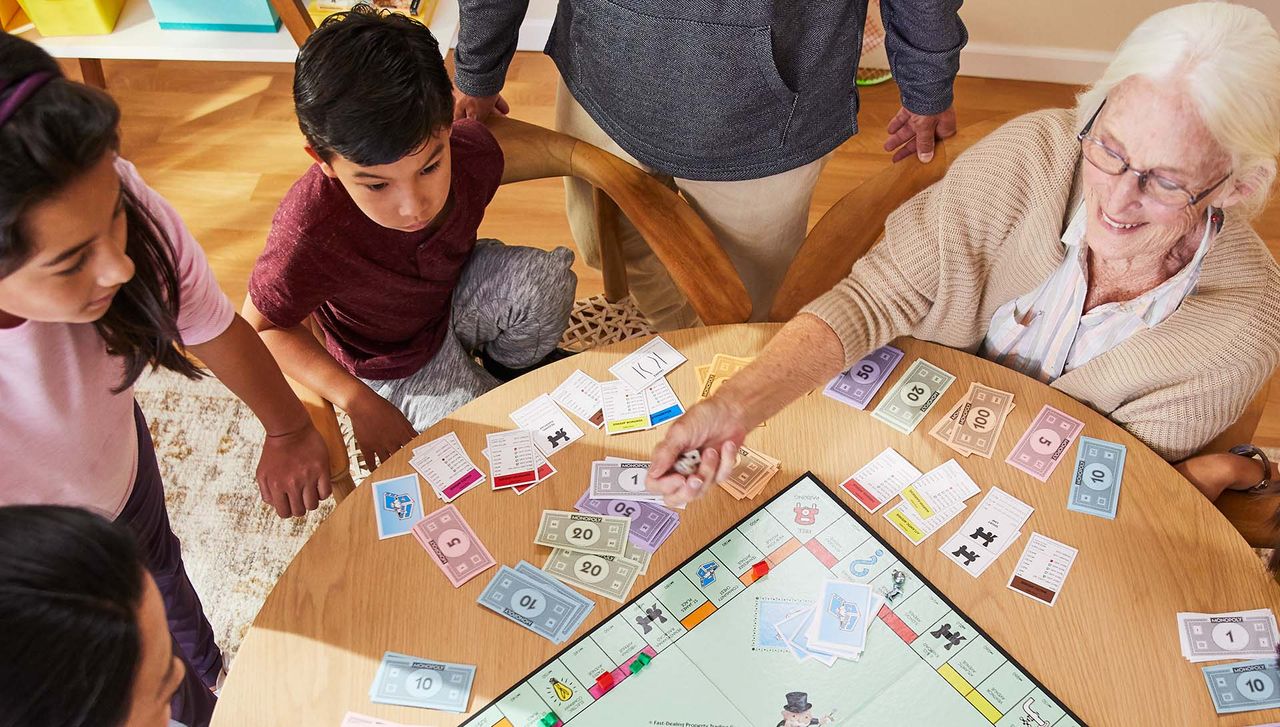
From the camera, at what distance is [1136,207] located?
130 cm

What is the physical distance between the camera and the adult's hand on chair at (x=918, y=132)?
185 centimetres

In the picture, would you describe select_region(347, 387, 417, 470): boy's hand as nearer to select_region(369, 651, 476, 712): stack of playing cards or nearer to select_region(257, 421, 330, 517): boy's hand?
select_region(257, 421, 330, 517): boy's hand

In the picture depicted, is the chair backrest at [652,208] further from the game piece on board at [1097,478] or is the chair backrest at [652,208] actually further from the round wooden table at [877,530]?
the game piece on board at [1097,478]

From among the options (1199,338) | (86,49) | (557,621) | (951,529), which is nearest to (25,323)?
(557,621)

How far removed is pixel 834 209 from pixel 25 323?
4.14 feet

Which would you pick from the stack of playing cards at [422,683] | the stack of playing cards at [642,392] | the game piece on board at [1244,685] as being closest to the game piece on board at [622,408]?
the stack of playing cards at [642,392]

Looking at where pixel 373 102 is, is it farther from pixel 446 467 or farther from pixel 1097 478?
pixel 1097 478

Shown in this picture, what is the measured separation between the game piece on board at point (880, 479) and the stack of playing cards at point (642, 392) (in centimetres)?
27

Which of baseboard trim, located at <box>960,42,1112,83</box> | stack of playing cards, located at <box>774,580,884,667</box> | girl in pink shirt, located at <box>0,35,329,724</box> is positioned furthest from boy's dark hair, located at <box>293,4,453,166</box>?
baseboard trim, located at <box>960,42,1112,83</box>

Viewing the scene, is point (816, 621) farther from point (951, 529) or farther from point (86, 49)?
point (86, 49)

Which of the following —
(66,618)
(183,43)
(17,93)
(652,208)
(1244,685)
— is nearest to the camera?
(66,618)

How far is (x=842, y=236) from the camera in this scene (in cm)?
179

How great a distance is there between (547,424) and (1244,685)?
97 centimetres

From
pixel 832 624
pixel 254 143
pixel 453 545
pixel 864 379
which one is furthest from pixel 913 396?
pixel 254 143
